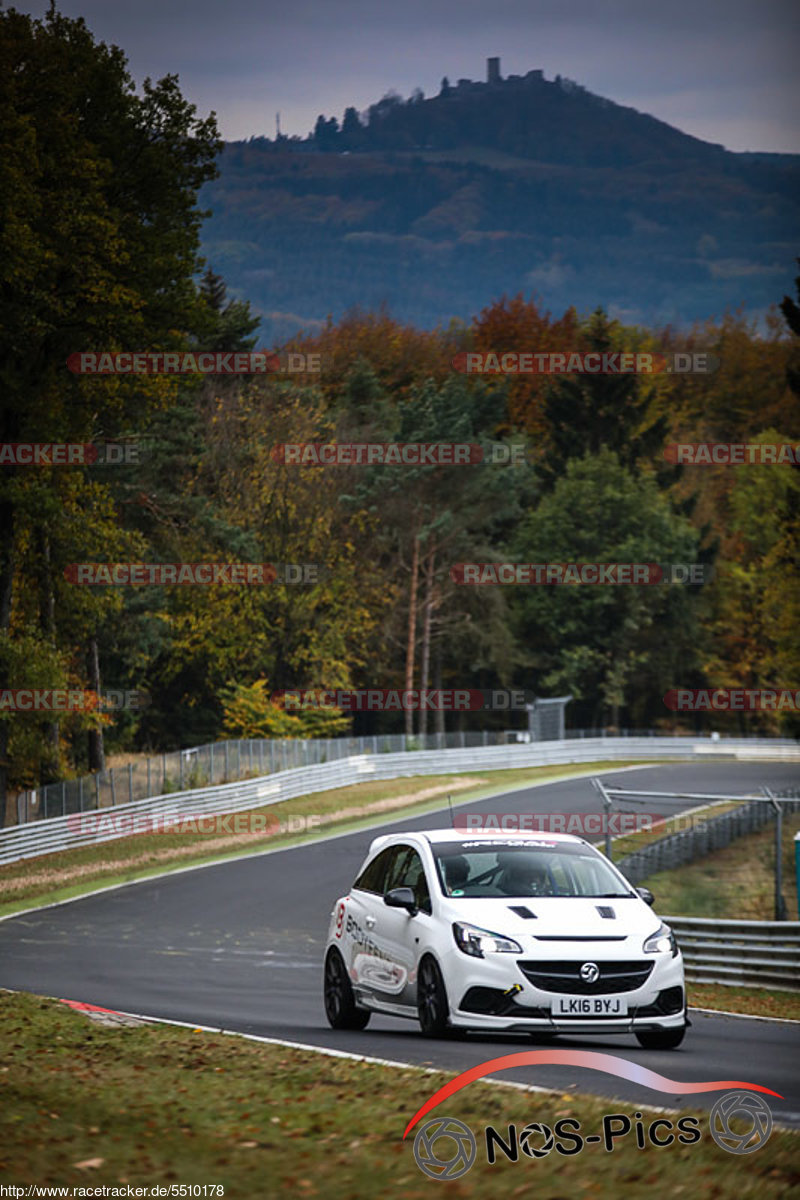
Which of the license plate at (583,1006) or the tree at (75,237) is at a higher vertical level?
the tree at (75,237)

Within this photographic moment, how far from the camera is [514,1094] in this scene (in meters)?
9.14

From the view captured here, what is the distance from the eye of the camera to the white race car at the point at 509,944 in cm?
1167

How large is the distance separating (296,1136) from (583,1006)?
414 cm

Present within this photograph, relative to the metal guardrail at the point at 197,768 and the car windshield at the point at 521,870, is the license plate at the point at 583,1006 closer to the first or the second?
the car windshield at the point at 521,870

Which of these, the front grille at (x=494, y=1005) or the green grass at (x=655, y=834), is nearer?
the front grille at (x=494, y=1005)

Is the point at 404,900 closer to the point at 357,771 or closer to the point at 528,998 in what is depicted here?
the point at 528,998

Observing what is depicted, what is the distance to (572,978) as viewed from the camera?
11664 millimetres

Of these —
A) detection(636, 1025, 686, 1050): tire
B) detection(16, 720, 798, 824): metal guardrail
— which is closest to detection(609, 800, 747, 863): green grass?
detection(636, 1025, 686, 1050): tire

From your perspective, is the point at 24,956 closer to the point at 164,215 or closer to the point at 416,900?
the point at 416,900

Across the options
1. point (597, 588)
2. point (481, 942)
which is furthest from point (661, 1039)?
point (597, 588)

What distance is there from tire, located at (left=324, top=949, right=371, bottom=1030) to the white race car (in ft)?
0.04

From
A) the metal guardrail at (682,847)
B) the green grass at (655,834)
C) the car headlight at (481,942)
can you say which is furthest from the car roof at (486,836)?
the green grass at (655,834)

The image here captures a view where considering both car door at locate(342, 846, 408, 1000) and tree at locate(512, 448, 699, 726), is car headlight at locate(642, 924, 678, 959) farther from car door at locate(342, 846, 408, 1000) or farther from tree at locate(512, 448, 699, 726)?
tree at locate(512, 448, 699, 726)

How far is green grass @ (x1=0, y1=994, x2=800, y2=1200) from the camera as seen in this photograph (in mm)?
6789
